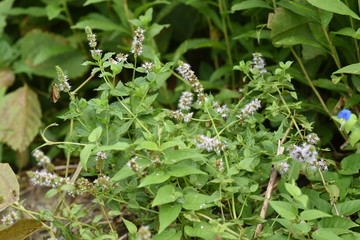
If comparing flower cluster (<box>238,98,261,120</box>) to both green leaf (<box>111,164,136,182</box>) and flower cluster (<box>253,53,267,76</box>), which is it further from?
green leaf (<box>111,164,136,182</box>)

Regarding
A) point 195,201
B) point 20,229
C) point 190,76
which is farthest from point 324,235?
point 20,229

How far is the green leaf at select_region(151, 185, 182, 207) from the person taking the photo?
147cm

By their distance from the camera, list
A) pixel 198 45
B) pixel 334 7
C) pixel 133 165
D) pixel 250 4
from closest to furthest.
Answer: pixel 133 165, pixel 334 7, pixel 250 4, pixel 198 45

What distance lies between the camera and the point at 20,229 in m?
1.72

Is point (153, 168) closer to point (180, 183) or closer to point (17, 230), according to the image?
point (180, 183)

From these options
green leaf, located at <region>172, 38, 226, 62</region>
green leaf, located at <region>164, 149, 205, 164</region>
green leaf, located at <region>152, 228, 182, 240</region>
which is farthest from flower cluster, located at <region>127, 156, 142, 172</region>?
green leaf, located at <region>172, 38, 226, 62</region>

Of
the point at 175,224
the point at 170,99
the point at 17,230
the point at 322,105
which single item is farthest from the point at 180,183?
the point at 170,99

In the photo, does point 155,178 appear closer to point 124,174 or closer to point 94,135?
point 124,174

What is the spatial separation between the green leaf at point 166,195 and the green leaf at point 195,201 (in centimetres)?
5

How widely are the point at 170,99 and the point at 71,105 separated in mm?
1041

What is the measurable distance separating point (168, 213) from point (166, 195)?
0.05 m

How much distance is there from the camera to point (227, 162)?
5.36 feet

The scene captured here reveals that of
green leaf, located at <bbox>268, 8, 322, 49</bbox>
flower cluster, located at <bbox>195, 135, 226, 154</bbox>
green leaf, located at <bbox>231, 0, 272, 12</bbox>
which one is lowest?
flower cluster, located at <bbox>195, 135, 226, 154</bbox>

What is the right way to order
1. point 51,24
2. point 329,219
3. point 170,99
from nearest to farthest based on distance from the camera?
point 329,219
point 170,99
point 51,24
